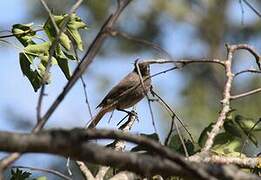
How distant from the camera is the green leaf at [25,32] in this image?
2779 millimetres

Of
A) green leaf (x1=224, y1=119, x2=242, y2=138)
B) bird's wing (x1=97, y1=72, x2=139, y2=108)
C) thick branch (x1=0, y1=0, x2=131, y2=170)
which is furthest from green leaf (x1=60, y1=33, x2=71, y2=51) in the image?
bird's wing (x1=97, y1=72, x2=139, y2=108)

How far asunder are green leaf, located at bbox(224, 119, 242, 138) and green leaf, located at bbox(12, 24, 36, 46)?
3.01 ft

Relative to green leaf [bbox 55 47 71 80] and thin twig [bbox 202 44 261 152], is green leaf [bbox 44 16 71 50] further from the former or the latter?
thin twig [bbox 202 44 261 152]

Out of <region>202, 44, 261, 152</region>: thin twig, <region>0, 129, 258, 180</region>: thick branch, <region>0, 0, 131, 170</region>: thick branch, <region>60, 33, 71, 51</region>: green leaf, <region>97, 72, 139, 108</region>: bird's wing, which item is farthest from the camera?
<region>97, 72, 139, 108</region>: bird's wing

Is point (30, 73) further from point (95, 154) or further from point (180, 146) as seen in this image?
point (95, 154)

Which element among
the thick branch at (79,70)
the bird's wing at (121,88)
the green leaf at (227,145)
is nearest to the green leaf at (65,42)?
the green leaf at (227,145)

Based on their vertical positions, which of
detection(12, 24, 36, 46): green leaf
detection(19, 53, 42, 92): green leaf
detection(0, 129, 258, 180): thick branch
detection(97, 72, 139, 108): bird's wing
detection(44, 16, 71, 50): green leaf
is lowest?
detection(97, 72, 139, 108): bird's wing

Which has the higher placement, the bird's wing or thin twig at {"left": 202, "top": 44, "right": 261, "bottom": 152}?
thin twig at {"left": 202, "top": 44, "right": 261, "bottom": 152}

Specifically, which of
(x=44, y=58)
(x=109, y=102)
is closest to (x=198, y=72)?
(x=109, y=102)

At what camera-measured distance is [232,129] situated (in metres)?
3.11

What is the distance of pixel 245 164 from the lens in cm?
239

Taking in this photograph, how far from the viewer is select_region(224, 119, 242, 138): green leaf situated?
3102 millimetres

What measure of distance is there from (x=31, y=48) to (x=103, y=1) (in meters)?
11.7

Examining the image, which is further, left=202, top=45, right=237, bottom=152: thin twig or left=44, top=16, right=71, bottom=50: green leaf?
left=44, top=16, right=71, bottom=50: green leaf
